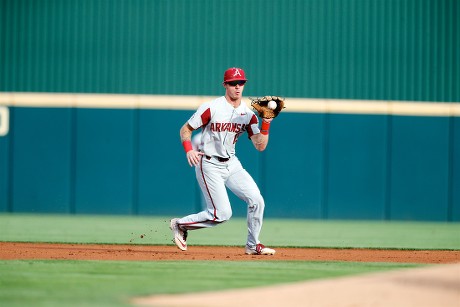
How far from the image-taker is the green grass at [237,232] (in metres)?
11.1

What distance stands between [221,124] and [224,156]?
0.31m

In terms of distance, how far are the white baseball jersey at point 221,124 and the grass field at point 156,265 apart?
1.25m

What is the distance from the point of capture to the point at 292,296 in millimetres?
5594

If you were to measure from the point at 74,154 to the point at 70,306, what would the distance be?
1071 cm

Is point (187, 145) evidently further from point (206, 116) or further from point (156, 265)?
point (156, 265)

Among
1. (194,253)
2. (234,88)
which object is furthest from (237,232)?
(234,88)

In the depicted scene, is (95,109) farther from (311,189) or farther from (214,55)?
(311,189)

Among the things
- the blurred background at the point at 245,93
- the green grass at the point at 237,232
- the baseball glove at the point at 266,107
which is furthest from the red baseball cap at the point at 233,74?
the blurred background at the point at 245,93

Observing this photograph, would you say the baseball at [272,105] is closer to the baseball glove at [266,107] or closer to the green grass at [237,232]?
the baseball glove at [266,107]

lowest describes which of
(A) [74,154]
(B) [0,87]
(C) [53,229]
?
(C) [53,229]

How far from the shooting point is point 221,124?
28.5 ft

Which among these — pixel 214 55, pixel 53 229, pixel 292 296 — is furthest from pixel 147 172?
pixel 292 296

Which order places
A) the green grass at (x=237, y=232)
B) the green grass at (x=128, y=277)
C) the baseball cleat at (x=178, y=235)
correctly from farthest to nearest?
the green grass at (x=237, y=232), the baseball cleat at (x=178, y=235), the green grass at (x=128, y=277)

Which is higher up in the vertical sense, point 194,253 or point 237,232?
point 194,253
